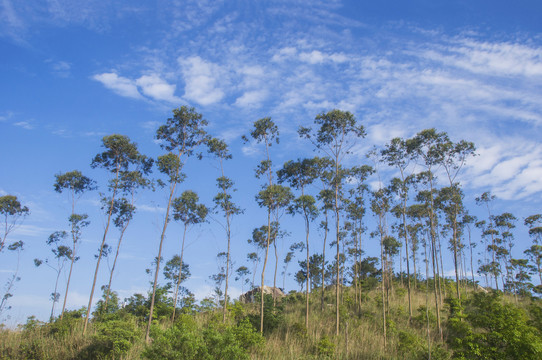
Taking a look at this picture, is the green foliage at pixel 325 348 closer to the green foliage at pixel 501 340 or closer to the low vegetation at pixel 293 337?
the low vegetation at pixel 293 337

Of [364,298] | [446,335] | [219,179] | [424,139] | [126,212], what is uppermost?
[424,139]

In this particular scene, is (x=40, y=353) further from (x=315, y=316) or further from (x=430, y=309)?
(x=430, y=309)

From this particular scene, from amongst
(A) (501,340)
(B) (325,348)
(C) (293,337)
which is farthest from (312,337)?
(A) (501,340)

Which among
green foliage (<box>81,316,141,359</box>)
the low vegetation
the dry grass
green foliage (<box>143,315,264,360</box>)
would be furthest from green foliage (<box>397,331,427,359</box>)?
green foliage (<box>81,316,141,359</box>)

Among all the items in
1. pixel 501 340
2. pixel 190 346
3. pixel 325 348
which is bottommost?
pixel 325 348

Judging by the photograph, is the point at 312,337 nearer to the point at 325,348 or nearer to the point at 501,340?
the point at 325,348

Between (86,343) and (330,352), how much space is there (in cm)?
1019

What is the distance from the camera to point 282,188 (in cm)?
2362

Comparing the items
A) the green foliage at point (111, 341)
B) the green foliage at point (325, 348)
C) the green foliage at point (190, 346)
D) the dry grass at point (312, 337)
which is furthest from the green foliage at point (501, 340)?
the green foliage at point (111, 341)

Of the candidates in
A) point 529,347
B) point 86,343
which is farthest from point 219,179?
point 529,347

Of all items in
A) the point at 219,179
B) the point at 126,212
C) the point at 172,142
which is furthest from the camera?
the point at 126,212

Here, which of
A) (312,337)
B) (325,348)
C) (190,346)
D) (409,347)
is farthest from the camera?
(312,337)

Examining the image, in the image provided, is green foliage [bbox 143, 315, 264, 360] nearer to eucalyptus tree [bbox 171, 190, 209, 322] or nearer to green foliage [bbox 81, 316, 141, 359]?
green foliage [bbox 81, 316, 141, 359]

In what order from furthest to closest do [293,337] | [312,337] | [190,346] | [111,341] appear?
[293,337] → [312,337] → [111,341] → [190,346]
